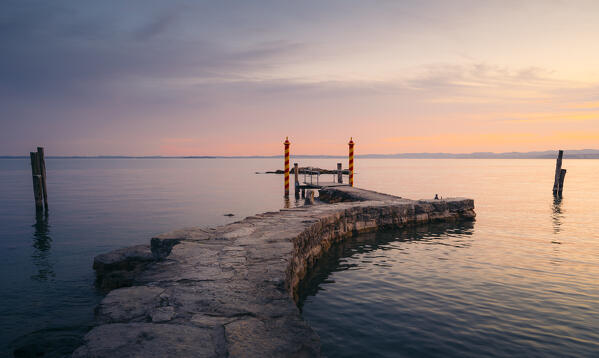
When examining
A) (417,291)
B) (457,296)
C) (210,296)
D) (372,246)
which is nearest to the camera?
(210,296)

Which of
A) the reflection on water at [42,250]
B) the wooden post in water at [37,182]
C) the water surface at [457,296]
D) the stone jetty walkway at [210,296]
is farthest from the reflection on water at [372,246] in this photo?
the wooden post in water at [37,182]

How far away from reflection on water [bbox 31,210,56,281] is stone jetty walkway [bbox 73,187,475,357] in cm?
208

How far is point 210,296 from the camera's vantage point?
12.8ft

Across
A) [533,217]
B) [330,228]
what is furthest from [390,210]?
[533,217]

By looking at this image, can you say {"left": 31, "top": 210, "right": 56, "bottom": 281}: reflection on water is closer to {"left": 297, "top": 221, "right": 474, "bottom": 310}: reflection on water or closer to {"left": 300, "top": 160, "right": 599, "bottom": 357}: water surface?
{"left": 297, "top": 221, "right": 474, "bottom": 310}: reflection on water

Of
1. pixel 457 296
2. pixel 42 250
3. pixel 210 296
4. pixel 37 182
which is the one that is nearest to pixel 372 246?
pixel 457 296

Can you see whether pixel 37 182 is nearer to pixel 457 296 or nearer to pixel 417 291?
pixel 417 291

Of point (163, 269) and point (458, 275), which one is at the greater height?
point (163, 269)

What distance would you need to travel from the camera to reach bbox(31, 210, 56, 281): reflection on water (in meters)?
8.76

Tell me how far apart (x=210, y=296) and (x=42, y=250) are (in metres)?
10.3

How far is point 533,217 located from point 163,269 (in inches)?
624

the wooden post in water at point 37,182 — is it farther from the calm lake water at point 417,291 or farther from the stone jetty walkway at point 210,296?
the stone jetty walkway at point 210,296

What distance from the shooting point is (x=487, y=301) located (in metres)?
5.99

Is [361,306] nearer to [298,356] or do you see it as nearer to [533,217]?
[298,356]
